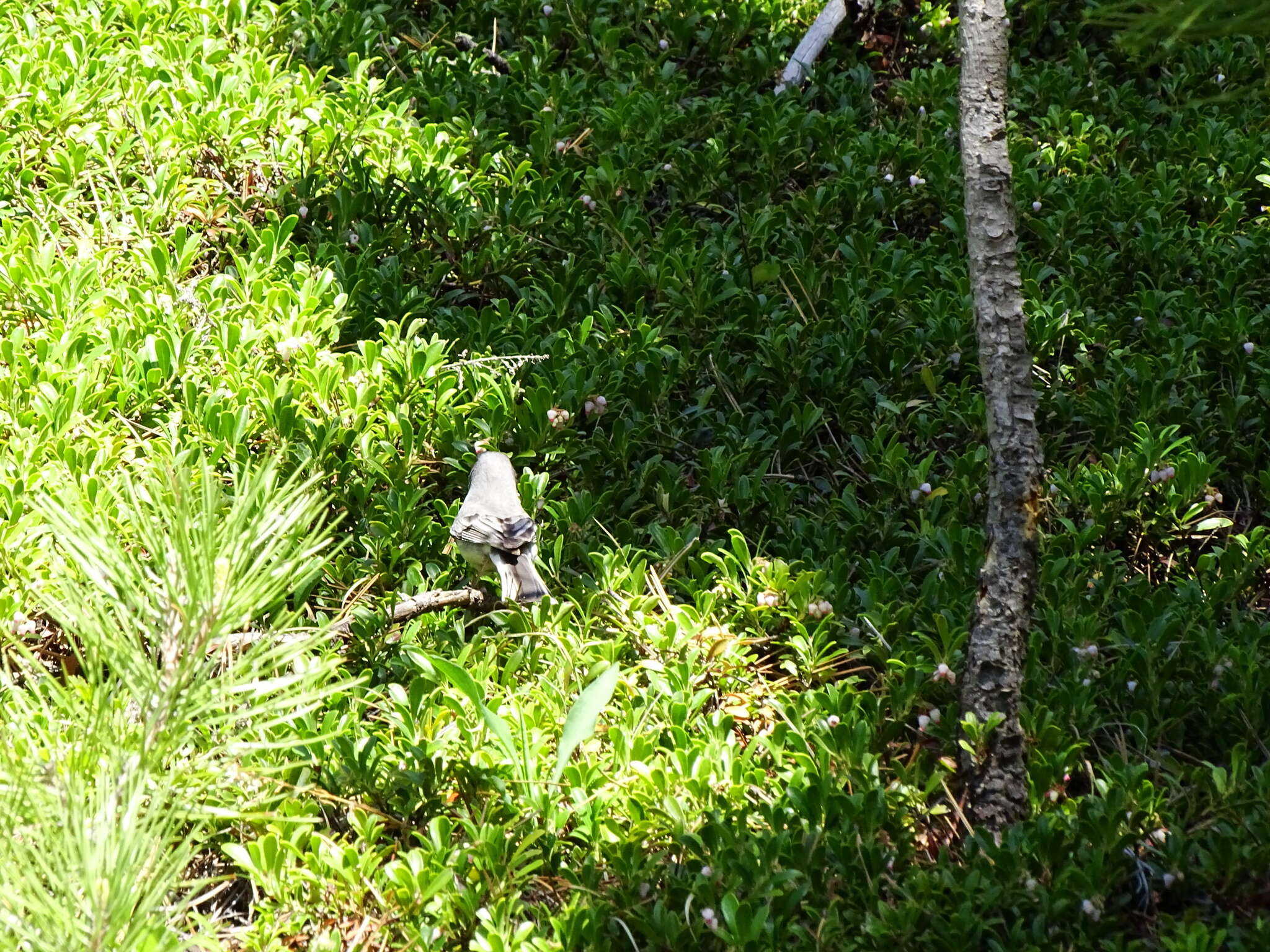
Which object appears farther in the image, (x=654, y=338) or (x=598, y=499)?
(x=654, y=338)

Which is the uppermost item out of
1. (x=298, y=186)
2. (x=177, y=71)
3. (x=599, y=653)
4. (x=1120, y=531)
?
(x=177, y=71)

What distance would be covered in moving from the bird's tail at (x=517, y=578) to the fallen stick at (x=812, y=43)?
10.3ft

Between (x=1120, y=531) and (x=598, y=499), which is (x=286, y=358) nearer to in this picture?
(x=598, y=499)

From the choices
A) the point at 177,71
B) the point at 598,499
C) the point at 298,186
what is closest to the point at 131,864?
the point at 598,499

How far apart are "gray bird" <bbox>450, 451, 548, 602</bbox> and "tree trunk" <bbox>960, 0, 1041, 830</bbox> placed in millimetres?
1205

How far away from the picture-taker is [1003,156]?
296cm

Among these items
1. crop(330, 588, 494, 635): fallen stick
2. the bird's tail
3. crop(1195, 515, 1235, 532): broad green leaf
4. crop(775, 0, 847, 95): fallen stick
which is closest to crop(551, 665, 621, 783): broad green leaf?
the bird's tail

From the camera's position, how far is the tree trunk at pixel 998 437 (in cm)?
282

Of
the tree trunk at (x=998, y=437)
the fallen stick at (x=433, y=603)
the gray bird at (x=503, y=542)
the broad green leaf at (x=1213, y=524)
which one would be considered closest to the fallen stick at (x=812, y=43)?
the tree trunk at (x=998, y=437)

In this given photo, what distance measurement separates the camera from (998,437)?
293cm

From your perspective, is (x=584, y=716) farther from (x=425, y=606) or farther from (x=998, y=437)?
(x=998, y=437)

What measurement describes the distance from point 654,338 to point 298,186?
1.66 meters

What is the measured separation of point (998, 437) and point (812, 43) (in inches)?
138

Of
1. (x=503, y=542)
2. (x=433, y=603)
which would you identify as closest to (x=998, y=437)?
(x=503, y=542)
